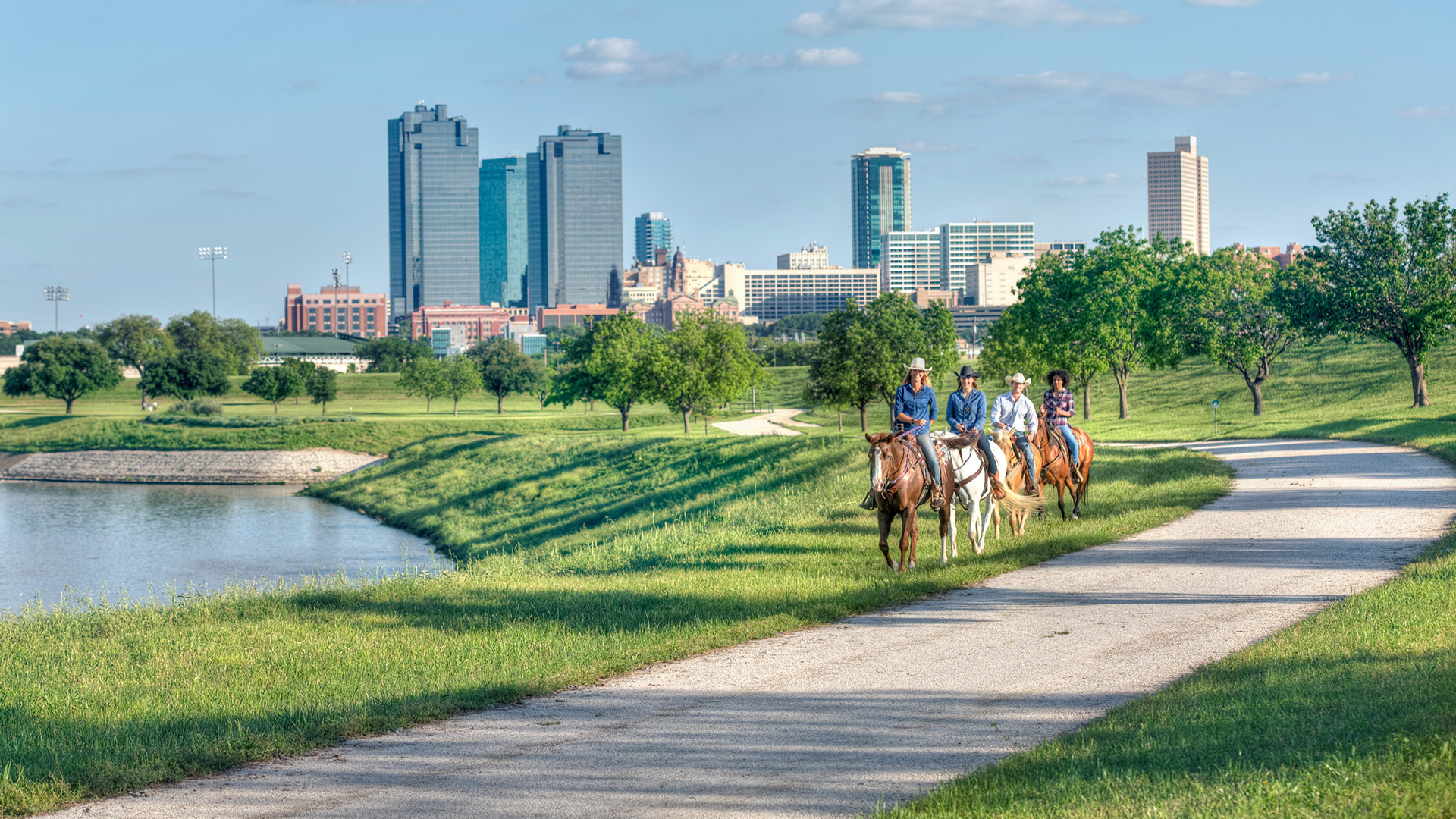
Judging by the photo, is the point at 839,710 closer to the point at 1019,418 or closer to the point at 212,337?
the point at 1019,418

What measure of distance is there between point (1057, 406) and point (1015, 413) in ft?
7.20

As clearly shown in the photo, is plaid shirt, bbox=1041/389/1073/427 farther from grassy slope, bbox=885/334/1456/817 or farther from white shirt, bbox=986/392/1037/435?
grassy slope, bbox=885/334/1456/817

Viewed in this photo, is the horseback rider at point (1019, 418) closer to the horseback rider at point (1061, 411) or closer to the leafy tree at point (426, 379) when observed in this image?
the horseback rider at point (1061, 411)

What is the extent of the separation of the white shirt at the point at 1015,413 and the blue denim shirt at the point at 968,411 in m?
1.13

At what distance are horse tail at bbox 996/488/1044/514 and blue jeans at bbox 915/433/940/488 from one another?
2.03m

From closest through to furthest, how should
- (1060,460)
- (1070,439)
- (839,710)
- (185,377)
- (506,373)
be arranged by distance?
(839,710), (1060,460), (1070,439), (185,377), (506,373)

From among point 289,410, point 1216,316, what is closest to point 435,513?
point 1216,316

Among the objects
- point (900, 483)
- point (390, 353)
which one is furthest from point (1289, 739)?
point (390, 353)

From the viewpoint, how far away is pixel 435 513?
5141cm

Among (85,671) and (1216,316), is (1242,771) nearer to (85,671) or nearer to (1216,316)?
(85,671)

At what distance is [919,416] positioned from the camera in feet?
50.5

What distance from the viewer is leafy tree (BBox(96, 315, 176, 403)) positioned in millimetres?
146500

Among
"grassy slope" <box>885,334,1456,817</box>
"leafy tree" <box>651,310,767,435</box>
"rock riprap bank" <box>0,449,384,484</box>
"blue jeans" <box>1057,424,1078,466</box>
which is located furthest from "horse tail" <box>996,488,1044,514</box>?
"rock riprap bank" <box>0,449,384,484</box>

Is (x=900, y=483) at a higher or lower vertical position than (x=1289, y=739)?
higher
